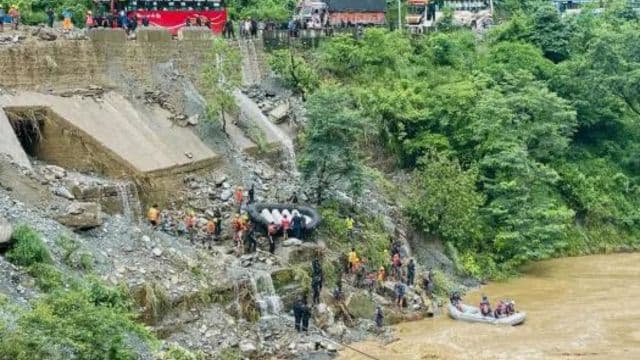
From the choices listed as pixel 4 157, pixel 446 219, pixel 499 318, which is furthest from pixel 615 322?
pixel 4 157

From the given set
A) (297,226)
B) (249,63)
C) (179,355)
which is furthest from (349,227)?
(249,63)

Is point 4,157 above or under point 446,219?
above

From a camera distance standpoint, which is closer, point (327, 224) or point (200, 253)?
point (200, 253)

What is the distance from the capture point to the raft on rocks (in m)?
32.7

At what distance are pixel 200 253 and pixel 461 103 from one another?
18497 millimetres

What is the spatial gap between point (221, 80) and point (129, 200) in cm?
779

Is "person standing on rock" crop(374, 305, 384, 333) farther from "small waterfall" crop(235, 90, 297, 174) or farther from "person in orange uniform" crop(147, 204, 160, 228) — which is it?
"small waterfall" crop(235, 90, 297, 174)

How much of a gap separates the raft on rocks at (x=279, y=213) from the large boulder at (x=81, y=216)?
18.1 feet

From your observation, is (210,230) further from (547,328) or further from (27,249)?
(547,328)

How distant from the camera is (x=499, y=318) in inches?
1268

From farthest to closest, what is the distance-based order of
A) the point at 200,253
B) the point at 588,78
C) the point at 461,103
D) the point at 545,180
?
the point at 588,78 < the point at 461,103 < the point at 545,180 < the point at 200,253

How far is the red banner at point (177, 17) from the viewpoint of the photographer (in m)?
44.7

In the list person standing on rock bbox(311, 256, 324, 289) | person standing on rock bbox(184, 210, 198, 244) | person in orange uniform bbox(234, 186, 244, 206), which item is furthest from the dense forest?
person standing on rock bbox(184, 210, 198, 244)

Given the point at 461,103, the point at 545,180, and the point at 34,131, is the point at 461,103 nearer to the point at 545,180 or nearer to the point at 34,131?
the point at 545,180
